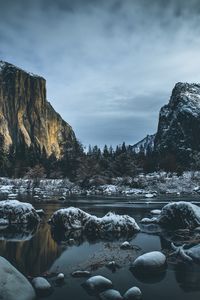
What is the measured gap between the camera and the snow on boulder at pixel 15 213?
82.5ft

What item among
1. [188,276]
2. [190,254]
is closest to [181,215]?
[190,254]

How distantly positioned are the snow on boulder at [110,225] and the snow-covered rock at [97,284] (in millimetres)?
10011

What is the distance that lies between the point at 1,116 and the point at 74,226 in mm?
179524

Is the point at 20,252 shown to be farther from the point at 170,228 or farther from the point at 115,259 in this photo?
the point at 170,228

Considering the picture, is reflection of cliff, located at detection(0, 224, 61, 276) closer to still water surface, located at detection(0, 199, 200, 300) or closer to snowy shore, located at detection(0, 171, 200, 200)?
still water surface, located at detection(0, 199, 200, 300)

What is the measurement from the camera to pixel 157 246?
17781 mm

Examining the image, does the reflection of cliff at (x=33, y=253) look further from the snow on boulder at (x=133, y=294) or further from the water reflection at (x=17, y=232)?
the snow on boulder at (x=133, y=294)

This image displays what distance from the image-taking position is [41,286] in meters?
10.9

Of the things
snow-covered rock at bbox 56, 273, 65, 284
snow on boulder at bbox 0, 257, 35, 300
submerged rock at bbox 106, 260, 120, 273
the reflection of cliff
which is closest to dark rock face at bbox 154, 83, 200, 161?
the reflection of cliff

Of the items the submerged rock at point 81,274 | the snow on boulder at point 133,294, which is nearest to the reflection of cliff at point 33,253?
the submerged rock at point 81,274

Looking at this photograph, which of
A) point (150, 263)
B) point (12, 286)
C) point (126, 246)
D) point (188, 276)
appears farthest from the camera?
point (126, 246)

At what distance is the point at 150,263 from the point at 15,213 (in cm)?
1415

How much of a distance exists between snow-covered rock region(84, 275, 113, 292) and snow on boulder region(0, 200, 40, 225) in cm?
1465

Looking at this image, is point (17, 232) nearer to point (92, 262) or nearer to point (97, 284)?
point (92, 262)
